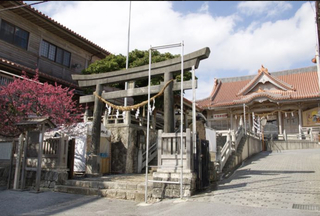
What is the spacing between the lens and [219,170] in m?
11.7

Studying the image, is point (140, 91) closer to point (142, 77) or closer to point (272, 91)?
point (142, 77)

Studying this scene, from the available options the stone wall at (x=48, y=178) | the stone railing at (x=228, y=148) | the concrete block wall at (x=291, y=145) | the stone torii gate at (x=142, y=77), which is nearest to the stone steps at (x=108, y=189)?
the stone wall at (x=48, y=178)

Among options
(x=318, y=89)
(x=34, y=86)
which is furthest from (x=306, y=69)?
(x=34, y=86)

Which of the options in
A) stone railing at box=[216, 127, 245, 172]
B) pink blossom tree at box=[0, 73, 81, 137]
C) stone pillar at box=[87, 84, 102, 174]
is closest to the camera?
pink blossom tree at box=[0, 73, 81, 137]

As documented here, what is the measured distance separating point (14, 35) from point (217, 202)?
15307 millimetres

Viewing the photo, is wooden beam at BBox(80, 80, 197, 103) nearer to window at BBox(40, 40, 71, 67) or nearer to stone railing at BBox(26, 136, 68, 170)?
stone railing at BBox(26, 136, 68, 170)

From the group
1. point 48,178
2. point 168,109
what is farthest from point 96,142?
point 168,109

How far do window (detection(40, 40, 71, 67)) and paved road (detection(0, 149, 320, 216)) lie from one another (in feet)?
35.6

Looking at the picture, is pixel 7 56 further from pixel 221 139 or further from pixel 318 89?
pixel 318 89

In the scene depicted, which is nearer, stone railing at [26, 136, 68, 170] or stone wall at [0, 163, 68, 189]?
A: stone wall at [0, 163, 68, 189]

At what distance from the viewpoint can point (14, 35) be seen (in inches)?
629

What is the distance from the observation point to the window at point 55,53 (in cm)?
1786

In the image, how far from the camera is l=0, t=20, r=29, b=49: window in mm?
15330

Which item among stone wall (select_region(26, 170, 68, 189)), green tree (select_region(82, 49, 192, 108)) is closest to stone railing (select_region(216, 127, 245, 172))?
green tree (select_region(82, 49, 192, 108))
